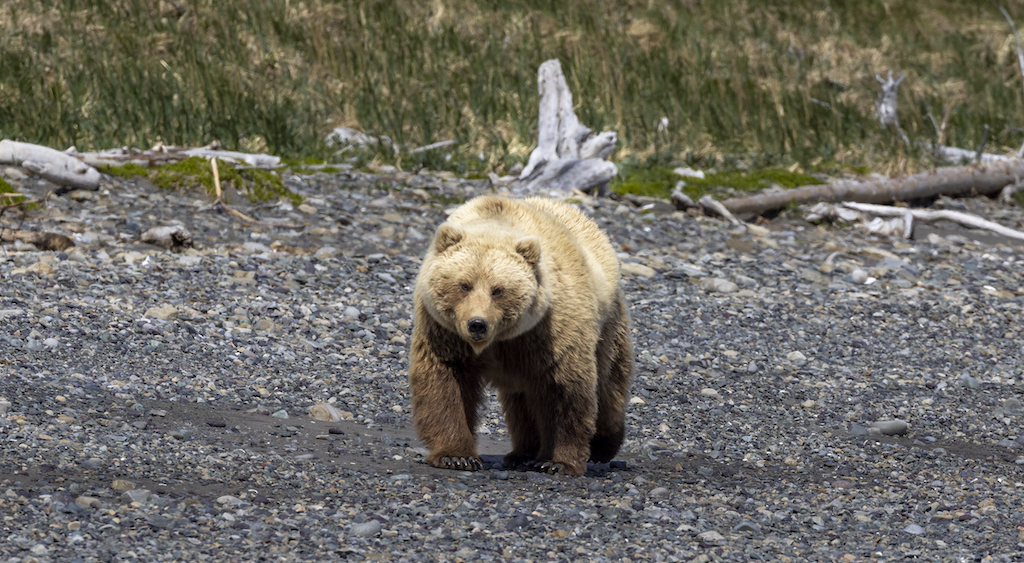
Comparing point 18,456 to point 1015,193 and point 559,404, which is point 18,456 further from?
point 1015,193

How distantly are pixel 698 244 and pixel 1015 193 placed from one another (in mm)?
4881

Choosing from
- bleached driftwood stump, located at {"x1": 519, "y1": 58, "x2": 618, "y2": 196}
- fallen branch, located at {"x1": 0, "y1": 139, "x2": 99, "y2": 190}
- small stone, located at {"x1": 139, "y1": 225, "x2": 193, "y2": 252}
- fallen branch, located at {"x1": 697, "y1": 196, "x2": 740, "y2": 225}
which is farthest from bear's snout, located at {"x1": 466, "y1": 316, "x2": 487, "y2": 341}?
fallen branch, located at {"x1": 697, "y1": 196, "x2": 740, "y2": 225}

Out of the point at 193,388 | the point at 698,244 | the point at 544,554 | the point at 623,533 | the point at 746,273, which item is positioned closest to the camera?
the point at 544,554

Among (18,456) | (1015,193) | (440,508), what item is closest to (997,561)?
(440,508)

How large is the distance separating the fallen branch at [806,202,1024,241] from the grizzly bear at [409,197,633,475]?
6.08m

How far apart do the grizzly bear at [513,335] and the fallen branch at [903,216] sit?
608 centimetres

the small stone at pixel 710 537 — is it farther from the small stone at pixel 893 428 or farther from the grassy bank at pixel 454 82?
the grassy bank at pixel 454 82

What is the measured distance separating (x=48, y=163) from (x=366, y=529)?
5.92 m

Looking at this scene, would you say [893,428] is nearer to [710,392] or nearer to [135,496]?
[710,392]

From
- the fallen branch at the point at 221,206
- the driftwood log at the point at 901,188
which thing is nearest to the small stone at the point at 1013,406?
the driftwood log at the point at 901,188

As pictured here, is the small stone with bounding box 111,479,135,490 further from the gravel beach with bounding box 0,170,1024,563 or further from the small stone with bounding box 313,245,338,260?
the small stone with bounding box 313,245,338,260

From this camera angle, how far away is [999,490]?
4.65m

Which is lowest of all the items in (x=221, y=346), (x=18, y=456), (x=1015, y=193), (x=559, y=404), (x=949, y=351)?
(x=1015, y=193)

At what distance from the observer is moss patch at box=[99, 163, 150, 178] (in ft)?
28.9
